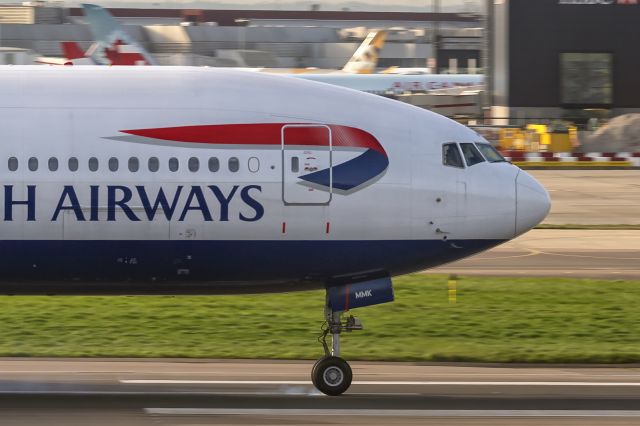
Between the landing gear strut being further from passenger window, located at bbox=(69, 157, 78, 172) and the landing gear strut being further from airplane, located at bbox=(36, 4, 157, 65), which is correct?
airplane, located at bbox=(36, 4, 157, 65)

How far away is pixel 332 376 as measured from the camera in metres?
16.7

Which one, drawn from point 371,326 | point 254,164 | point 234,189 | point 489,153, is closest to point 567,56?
point 371,326

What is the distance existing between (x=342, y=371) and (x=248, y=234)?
7.47ft

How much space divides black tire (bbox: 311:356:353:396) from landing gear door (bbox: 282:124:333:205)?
2.19m

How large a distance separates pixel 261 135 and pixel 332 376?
3.40 meters

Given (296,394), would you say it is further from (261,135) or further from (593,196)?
(593,196)

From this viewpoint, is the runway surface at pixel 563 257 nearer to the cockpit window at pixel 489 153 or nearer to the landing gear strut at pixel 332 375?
the cockpit window at pixel 489 153

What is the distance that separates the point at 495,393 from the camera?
17.3m

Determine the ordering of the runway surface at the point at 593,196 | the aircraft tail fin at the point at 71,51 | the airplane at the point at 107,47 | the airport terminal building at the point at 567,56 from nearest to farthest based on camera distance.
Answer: the runway surface at the point at 593,196
the airplane at the point at 107,47
the aircraft tail fin at the point at 71,51
the airport terminal building at the point at 567,56

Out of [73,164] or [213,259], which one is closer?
[73,164]

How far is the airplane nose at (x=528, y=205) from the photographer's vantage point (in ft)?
54.8

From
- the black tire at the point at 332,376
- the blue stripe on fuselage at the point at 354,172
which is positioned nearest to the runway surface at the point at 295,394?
the black tire at the point at 332,376

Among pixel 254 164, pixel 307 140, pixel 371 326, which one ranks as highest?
pixel 307 140

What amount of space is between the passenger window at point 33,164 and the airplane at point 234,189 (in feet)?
0.08
